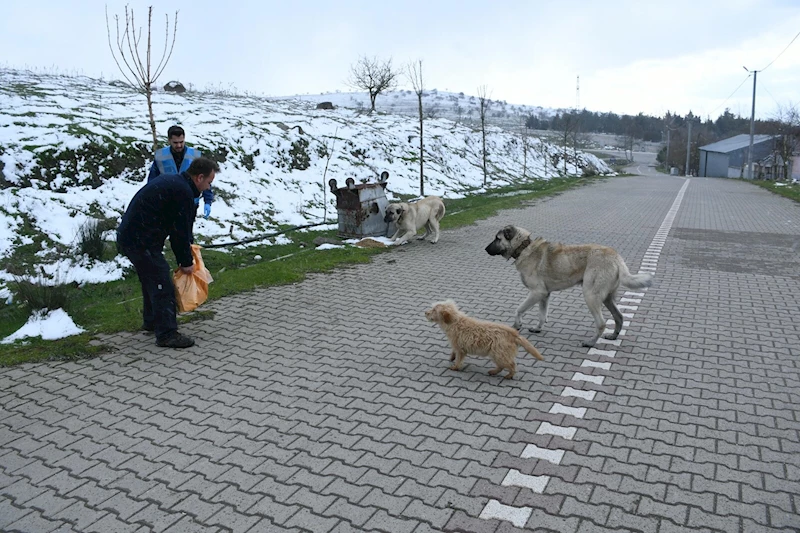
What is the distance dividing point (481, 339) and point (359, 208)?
26.3 feet

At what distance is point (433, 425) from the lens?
4.86m

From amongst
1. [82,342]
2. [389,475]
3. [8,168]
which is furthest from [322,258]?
[389,475]

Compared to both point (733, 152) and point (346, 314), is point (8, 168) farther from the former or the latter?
point (733, 152)

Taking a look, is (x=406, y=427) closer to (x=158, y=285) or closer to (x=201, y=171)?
(x=158, y=285)

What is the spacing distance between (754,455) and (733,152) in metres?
70.8

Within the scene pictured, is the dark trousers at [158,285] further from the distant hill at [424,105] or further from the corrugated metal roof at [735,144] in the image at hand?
the corrugated metal roof at [735,144]

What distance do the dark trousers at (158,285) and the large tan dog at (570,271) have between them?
3.86 meters

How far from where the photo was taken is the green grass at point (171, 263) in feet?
21.5

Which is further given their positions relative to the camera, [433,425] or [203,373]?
[203,373]

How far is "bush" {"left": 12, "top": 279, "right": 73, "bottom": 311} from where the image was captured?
722 cm

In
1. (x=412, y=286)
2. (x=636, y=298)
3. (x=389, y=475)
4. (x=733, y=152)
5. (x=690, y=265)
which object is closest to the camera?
(x=389, y=475)

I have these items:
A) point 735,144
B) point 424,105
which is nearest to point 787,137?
point 735,144

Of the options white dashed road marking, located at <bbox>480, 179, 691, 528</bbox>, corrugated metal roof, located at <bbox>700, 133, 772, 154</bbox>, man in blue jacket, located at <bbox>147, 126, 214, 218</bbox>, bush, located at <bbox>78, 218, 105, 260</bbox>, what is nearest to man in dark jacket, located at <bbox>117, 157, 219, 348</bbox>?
man in blue jacket, located at <bbox>147, 126, 214, 218</bbox>

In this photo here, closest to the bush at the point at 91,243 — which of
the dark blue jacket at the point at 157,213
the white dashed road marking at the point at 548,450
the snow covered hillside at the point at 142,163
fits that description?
the snow covered hillside at the point at 142,163
